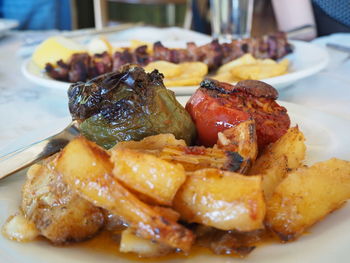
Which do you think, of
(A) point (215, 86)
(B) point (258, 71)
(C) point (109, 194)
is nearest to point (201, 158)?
(C) point (109, 194)

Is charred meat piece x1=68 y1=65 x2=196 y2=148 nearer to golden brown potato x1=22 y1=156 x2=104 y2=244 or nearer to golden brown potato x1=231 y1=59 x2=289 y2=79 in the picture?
golden brown potato x1=22 y1=156 x2=104 y2=244

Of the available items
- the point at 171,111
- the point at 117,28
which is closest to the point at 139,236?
the point at 171,111

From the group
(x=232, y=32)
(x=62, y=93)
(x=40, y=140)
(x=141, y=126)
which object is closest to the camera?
(x=141, y=126)

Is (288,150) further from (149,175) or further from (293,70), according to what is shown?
(293,70)

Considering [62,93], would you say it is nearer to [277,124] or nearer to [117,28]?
[277,124]

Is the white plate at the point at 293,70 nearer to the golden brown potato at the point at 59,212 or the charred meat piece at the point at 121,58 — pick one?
the charred meat piece at the point at 121,58

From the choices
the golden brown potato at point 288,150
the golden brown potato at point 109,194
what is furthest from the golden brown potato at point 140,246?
the golden brown potato at point 288,150
